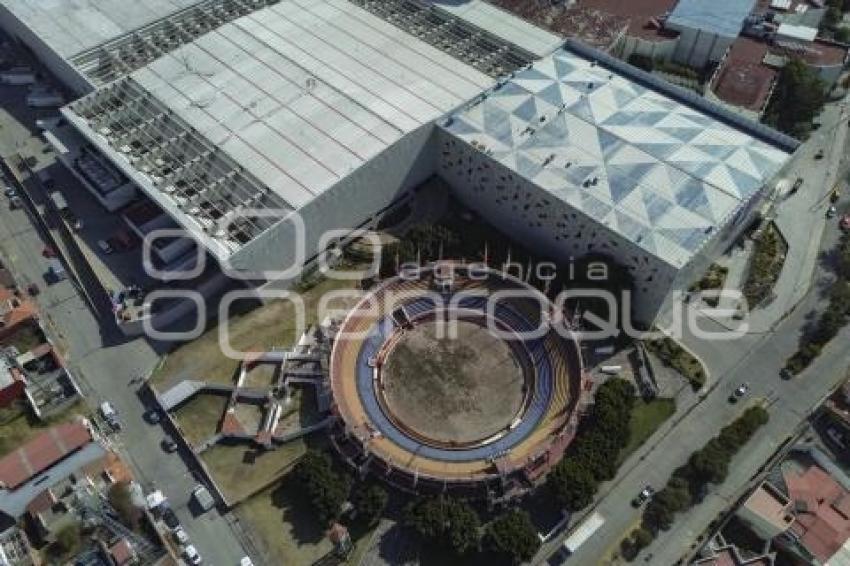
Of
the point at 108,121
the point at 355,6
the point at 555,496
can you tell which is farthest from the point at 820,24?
the point at 108,121

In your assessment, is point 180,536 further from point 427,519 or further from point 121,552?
point 427,519

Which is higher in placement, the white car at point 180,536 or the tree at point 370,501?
the tree at point 370,501

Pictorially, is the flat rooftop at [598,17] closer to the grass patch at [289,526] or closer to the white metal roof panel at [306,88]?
the white metal roof panel at [306,88]

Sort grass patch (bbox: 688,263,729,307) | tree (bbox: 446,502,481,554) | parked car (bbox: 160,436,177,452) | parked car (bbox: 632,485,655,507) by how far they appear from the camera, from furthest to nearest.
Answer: grass patch (bbox: 688,263,729,307) < parked car (bbox: 160,436,177,452) < parked car (bbox: 632,485,655,507) < tree (bbox: 446,502,481,554)

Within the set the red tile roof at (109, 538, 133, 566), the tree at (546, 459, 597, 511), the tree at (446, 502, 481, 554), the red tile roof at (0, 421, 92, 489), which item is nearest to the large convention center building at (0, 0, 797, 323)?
the red tile roof at (0, 421, 92, 489)

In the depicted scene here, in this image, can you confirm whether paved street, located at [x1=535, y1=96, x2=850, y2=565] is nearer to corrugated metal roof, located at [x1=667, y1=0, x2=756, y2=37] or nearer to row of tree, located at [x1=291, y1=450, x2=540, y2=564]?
row of tree, located at [x1=291, y1=450, x2=540, y2=564]

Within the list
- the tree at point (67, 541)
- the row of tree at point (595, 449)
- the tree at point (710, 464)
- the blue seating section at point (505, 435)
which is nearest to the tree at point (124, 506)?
the tree at point (67, 541)
